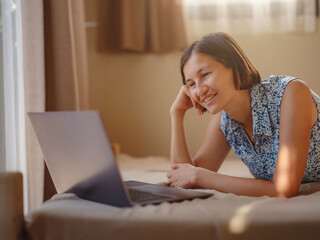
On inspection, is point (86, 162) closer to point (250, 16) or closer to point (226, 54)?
point (226, 54)

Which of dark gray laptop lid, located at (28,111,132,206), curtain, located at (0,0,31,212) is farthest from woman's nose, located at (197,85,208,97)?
curtain, located at (0,0,31,212)

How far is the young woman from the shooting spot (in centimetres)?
113

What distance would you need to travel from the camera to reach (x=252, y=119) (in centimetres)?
142

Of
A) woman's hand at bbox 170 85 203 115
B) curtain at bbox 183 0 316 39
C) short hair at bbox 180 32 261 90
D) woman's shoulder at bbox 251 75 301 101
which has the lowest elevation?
woman's hand at bbox 170 85 203 115

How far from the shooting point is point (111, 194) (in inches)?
36.6

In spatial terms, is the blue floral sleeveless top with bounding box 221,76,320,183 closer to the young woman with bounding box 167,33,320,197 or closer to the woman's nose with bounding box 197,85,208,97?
the young woman with bounding box 167,33,320,197

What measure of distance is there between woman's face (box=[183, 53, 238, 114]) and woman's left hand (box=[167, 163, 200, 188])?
7.9 inches

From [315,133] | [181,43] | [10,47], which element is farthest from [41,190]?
[181,43]

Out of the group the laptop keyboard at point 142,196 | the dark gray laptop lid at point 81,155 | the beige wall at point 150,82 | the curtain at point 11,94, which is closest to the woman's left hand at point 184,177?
the laptop keyboard at point 142,196

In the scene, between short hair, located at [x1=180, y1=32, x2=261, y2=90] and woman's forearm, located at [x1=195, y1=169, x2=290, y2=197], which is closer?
woman's forearm, located at [x1=195, y1=169, x2=290, y2=197]

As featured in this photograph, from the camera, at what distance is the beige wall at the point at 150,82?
2680 mm

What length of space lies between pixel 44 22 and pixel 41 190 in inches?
30.7

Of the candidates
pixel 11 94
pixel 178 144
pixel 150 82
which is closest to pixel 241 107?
pixel 178 144

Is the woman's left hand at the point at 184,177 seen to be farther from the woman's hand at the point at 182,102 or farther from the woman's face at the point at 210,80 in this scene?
the woman's hand at the point at 182,102
